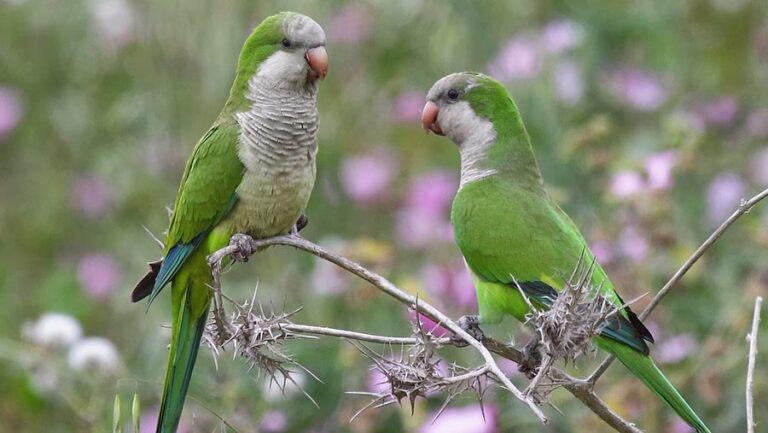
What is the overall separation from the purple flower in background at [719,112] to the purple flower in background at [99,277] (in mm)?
2213

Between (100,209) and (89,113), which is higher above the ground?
(89,113)

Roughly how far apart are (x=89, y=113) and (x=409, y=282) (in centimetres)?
171

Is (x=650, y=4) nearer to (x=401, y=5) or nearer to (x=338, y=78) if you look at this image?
(x=401, y=5)

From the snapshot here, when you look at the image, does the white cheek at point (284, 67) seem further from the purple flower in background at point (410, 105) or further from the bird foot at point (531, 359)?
the purple flower in background at point (410, 105)

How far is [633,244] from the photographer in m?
3.10

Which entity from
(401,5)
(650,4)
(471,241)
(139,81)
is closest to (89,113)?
(139,81)

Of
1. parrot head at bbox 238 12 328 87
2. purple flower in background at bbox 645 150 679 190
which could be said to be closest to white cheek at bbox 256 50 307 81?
parrot head at bbox 238 12 328 87

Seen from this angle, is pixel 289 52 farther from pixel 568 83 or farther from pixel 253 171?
pixel 568 83

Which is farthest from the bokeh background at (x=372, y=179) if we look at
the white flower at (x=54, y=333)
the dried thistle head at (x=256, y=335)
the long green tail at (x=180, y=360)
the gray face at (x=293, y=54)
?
the dried thistle head at (x=256, y=335)

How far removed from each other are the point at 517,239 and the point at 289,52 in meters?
0.61

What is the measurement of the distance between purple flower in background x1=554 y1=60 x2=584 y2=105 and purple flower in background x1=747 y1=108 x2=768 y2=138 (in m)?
0.61

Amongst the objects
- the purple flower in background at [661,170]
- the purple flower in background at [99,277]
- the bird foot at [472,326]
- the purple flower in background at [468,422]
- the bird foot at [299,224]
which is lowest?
the purple flower in background at [99,277]

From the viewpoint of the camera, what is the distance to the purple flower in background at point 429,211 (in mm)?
3955

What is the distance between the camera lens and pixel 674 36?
4297 millimetres
